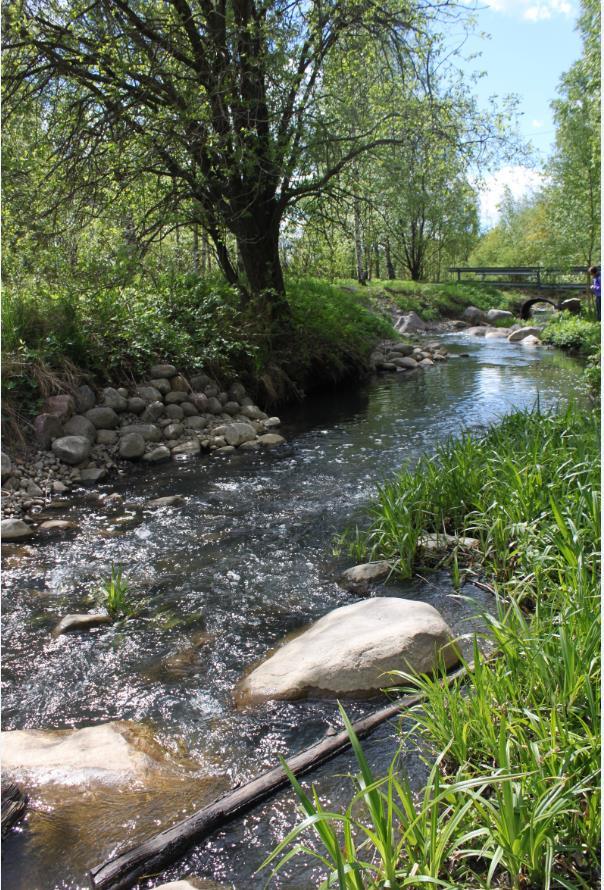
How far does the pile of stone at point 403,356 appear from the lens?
1662 cm

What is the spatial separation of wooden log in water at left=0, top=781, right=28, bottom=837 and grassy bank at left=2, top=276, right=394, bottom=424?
6.22 m

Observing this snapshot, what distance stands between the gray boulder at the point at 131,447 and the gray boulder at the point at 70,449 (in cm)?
56

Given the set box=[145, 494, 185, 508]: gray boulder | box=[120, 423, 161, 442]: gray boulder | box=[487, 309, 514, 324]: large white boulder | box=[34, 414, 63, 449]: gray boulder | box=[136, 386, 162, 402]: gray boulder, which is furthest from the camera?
box=[487, 309, 514, 324]: large white boulder

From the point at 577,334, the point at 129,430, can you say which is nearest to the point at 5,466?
the point at 129,430

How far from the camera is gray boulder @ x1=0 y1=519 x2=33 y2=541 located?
6039 mm

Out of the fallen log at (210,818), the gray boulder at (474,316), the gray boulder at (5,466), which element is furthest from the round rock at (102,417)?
the gray boulder at (474,316)

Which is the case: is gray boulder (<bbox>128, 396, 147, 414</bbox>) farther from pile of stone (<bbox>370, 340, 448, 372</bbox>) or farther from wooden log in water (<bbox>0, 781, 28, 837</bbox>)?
pile of stone (<bbox>370, 340, 448, 372</bbox>)

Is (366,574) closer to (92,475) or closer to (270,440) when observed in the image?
(92,475)

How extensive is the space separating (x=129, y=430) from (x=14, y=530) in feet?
10.3

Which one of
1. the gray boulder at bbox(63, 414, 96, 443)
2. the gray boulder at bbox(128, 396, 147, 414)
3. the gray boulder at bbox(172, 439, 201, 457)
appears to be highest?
the gray boulder at bbox(128, 396, 147, 414)

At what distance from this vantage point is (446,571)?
198 inches

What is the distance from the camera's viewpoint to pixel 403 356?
17.6 m

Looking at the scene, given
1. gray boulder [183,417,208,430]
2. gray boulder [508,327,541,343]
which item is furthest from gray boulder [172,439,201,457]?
gray boulder [508,327,541,343]

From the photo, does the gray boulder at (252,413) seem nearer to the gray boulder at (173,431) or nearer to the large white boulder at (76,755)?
the gray boulder at (173,431)
